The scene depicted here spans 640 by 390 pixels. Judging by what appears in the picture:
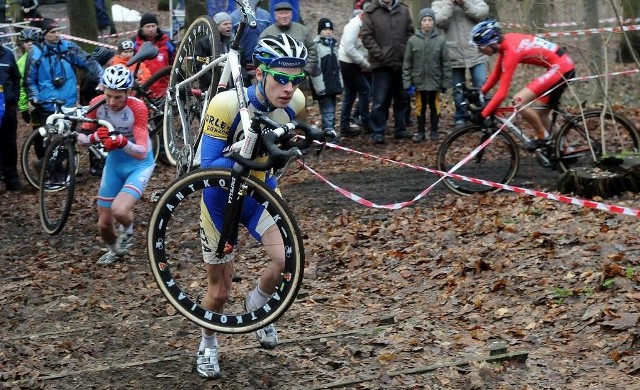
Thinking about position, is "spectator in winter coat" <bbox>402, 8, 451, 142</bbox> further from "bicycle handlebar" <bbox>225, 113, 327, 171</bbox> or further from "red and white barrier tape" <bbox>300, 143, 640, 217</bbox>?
"bicycle handlebar" <bbox>225, 113, 327, 171</bbox>

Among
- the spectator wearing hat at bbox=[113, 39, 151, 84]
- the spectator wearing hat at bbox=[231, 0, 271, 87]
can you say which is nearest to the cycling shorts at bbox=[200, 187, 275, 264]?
the spectator wearing hat at bbox=[231, 0, 271, 87]

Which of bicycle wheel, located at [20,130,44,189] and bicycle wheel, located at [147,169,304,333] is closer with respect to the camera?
bicycle wheel, located at [147,169,304,333]

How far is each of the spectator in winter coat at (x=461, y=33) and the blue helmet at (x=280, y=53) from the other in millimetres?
9314

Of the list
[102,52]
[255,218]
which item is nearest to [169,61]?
[102,52]

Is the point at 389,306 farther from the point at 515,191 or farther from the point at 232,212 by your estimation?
the point at 232,212

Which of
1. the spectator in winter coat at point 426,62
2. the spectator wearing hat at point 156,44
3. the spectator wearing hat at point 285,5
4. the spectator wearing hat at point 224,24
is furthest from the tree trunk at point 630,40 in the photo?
the spectator wearing hat at point 224,24

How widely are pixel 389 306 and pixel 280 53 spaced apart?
9.76 ft

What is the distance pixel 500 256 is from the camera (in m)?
8.62

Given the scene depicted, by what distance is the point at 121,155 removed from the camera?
973 centimetres

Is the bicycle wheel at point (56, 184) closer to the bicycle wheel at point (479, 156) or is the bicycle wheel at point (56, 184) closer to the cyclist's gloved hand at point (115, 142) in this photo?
the cyclist's gloved hand at point (115, 142)

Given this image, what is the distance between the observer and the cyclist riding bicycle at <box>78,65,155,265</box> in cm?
954

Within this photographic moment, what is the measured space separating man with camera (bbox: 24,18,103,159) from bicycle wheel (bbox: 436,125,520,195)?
19.0 feet

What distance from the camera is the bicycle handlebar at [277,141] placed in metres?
5.60

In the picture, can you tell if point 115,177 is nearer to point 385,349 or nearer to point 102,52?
point 385,349
